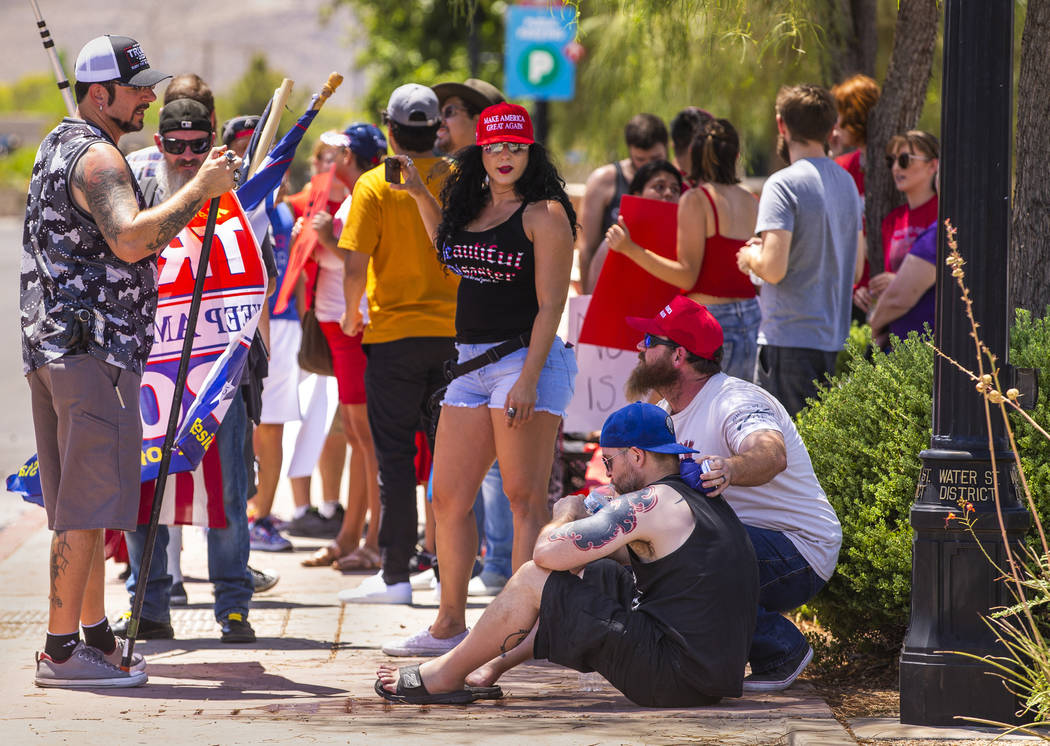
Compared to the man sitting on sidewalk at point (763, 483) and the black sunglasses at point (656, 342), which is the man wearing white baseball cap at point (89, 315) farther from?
the man sitting on sidewalk at point (763, 483)

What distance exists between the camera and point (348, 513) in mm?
7422

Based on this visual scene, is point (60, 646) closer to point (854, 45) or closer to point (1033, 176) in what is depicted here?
point (1033, 176)

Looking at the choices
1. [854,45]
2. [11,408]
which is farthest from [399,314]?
[11,408]

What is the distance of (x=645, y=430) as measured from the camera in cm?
443

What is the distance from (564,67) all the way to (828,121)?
8.07m

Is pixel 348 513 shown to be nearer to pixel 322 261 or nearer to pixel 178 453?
pixel 322 261

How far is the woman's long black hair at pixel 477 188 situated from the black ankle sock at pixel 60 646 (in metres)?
1.95

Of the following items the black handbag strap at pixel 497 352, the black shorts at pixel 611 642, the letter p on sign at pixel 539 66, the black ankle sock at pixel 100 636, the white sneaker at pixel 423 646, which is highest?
the letter p on sign at pixel 539 66

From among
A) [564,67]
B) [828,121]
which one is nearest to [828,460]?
[828,121]

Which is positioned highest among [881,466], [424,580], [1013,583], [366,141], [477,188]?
[366,141]

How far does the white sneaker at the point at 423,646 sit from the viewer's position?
17.5 ft

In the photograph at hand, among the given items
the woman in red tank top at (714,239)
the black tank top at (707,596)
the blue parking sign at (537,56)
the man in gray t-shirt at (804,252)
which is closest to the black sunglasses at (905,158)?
the man in gray t-shirt at (804,252)

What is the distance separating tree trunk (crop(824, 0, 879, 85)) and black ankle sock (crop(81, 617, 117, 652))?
519 cm

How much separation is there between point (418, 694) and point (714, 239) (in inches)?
112
